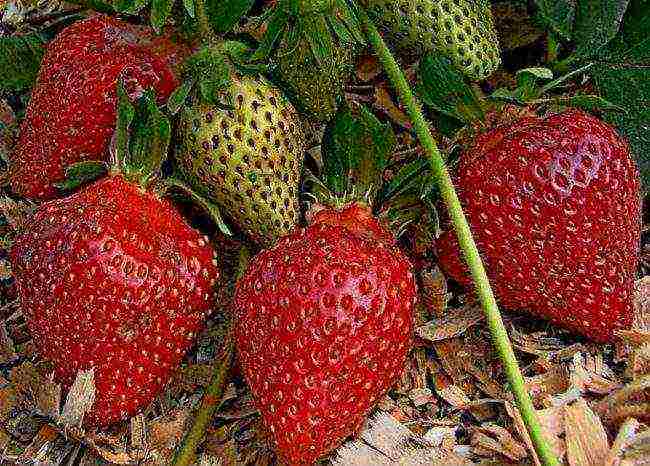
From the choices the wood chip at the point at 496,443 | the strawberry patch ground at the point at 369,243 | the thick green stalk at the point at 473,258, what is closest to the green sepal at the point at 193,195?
the strawberry patch ground at the point at 369,243

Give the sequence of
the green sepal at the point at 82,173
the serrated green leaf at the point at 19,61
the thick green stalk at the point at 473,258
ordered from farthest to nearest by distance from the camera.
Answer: the serrated green leaf at the point at 19,61
the green sepal at the point at 82,173
the thick green stalk at the point at 473,258

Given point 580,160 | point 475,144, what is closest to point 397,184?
point 475,144

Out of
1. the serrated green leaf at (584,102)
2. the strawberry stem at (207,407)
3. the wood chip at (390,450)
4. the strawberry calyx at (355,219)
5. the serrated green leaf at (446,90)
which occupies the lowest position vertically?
the wood chip at (390,450)

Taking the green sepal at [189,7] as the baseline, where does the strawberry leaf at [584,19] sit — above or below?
below

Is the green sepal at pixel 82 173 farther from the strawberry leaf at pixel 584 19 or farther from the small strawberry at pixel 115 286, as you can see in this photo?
the strawberry leaf at pixel 584 19

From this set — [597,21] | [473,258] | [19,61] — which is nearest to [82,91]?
[19,61]
